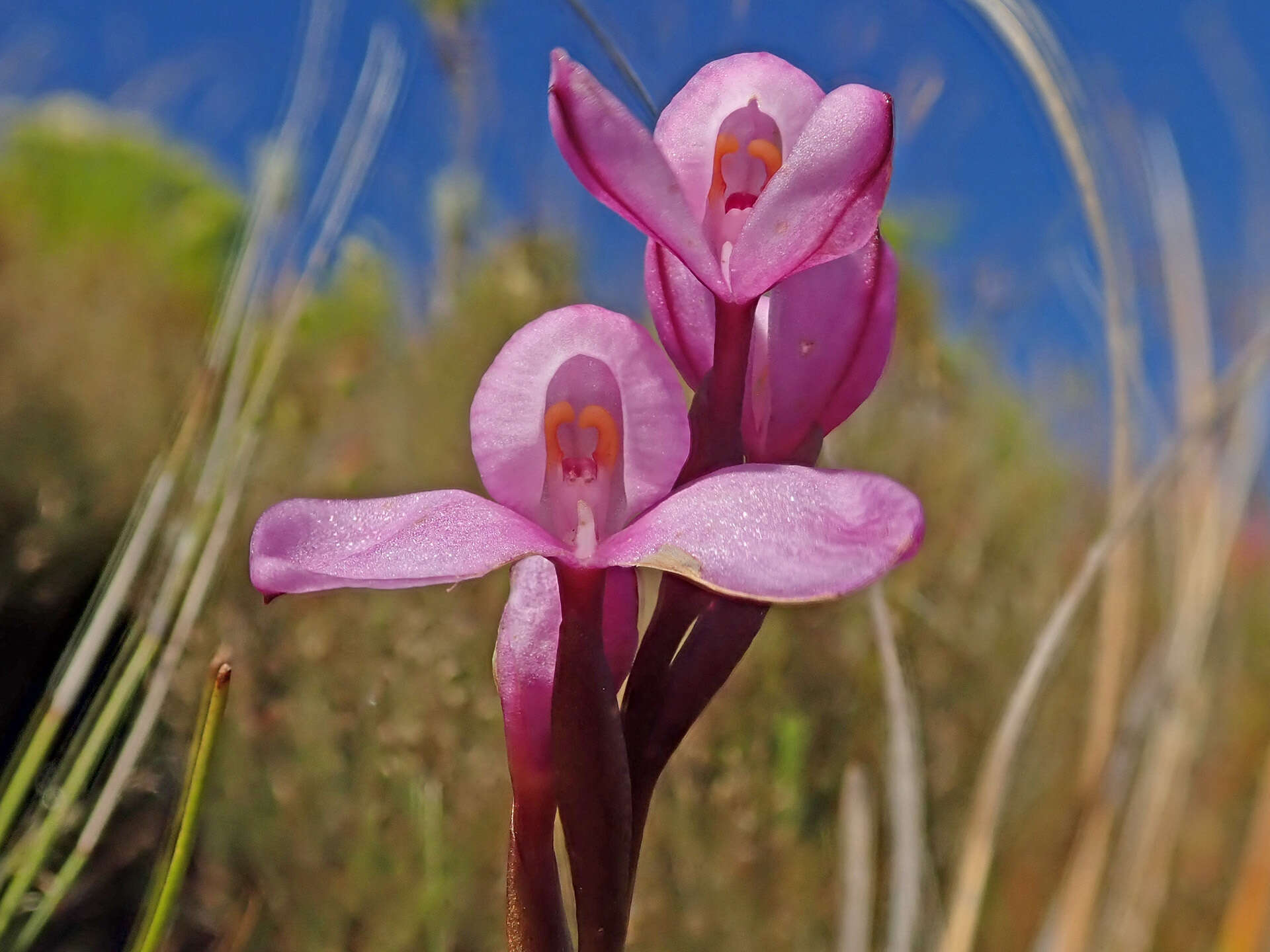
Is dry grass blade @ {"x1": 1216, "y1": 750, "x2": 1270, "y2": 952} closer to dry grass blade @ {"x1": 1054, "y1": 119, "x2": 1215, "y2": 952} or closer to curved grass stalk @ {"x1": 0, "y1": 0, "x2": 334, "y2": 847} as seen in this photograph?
dry grass blade @ {"x1": 1054, "y1": 119, "x2": 1215, "y2": 952}

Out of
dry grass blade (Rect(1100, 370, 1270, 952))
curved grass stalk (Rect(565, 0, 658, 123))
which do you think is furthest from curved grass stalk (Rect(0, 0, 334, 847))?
dry grass blade (Rect(1100, 370, 1270, 952))

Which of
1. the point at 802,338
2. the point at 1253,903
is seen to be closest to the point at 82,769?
the point at 802,338

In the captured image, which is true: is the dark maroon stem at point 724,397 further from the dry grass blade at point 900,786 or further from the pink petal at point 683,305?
the dry grass blade at point 900,786

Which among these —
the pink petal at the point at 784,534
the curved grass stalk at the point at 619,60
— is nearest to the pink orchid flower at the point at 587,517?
the pink petal at the point at 784,534

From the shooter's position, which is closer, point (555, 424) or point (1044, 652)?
point (555, 424)

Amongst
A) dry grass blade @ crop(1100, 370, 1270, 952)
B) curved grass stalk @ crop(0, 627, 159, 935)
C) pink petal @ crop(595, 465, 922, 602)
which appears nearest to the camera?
pink petal @ crop(595, 465, 922, 602)

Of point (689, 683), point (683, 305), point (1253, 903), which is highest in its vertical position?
point (683, 305)

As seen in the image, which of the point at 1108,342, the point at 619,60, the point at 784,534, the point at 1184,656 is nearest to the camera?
the point at 784,534

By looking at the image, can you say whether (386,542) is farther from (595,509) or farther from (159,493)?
(159,493)
